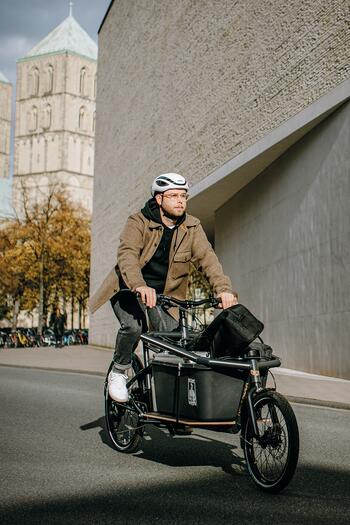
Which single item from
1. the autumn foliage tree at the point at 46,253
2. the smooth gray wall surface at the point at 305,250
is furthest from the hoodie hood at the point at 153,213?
the autumn foliage tree at the point at 46,253

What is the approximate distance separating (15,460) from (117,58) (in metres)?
31.5

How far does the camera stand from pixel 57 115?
93.0m

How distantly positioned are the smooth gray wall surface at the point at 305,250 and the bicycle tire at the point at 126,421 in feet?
29.4

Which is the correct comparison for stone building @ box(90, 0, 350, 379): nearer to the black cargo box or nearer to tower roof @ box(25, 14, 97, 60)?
the black cargo box

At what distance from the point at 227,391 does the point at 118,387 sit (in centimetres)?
116

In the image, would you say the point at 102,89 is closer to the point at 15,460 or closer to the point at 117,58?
the point at 117,58

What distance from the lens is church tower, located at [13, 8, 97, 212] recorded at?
91.9 metres

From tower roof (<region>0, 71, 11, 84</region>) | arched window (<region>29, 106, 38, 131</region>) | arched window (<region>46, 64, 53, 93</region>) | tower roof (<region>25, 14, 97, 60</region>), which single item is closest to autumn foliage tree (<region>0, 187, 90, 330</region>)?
arched window (<region>29, 106, 38, 131</region>)

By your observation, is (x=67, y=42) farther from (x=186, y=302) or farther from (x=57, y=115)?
(x=186, y=302)

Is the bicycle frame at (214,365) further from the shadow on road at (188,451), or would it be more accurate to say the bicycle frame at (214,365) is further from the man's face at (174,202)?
the man's face at (174,202)

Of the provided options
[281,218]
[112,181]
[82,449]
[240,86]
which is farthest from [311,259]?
[112,181]

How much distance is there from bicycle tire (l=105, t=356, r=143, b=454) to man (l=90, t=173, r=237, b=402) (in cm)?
7

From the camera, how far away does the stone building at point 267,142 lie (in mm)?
14500

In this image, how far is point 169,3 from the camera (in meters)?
25.5
